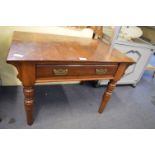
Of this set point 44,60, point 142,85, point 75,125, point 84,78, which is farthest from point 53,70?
point 142,85

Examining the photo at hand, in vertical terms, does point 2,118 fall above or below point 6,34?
below

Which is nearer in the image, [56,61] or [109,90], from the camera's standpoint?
[56,61]

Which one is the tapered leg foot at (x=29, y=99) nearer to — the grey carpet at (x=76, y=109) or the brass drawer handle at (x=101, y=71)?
the grey carpet at (x=76, y=109)

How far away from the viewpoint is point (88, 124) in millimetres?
1428

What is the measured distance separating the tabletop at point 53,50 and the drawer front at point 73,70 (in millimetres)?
58

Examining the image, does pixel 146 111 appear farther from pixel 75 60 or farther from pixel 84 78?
pixel 75 60

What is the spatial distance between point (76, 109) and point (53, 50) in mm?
734

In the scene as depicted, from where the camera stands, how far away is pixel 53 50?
3.65ft

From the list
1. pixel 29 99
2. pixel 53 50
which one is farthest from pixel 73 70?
pixel 29 99

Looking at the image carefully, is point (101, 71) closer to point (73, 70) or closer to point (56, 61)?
point (73, 70)

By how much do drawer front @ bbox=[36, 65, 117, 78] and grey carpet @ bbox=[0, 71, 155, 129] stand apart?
21.4 inches
